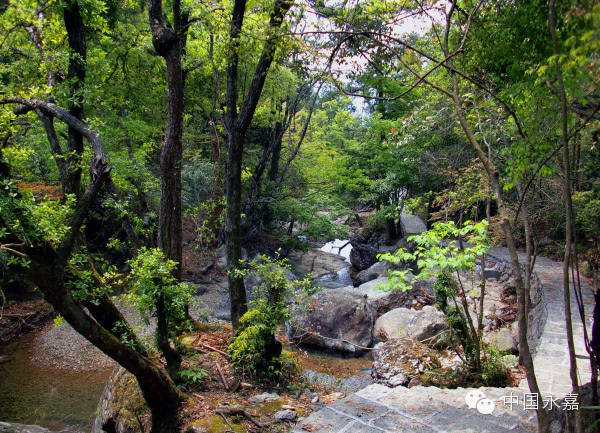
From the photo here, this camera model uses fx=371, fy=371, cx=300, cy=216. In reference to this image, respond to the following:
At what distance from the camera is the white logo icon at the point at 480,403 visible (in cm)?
391

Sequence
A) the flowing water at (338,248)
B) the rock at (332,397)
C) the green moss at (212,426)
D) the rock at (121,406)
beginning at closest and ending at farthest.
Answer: the green moss at (212,426)
the rock at (121,406)
the rock at (332,397)
the flowing water at (338,248)

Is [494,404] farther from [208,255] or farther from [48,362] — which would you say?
[208,255]

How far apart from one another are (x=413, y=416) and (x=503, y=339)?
4403mm

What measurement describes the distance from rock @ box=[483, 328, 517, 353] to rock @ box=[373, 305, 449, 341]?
2.72 ft

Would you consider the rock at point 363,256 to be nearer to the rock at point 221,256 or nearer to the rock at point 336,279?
the rock at point 336,279

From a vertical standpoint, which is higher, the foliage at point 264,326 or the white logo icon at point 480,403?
the foliage at point 264,326

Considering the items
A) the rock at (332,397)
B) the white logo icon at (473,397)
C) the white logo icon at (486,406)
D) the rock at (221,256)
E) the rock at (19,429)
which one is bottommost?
the rock at (19,429)

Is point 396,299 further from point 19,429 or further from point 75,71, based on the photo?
point 75,71

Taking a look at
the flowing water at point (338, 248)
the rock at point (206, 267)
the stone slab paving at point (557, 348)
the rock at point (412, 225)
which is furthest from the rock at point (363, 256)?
the stone slab paving at point (557, 348)

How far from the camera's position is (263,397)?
475cm

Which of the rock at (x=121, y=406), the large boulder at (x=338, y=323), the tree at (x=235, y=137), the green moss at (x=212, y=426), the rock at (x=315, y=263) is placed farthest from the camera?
the rock at (x=315, y=263)

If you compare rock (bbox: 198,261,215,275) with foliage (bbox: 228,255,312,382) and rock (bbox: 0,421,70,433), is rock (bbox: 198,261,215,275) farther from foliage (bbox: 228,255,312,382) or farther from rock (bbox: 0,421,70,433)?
foliage (bbox: 228,255,312,382)

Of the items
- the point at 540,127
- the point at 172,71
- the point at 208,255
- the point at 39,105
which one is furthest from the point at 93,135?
the point at 208,255

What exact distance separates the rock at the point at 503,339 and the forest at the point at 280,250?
0.16ft
